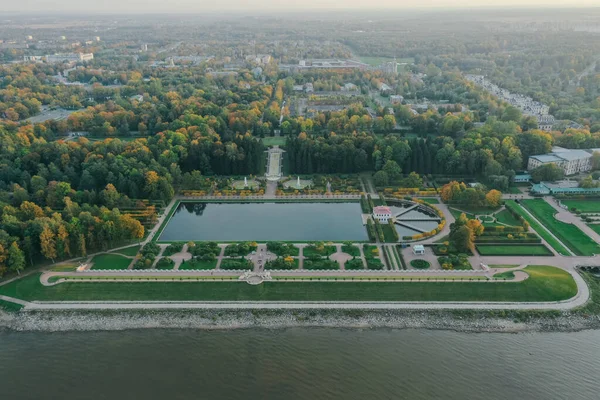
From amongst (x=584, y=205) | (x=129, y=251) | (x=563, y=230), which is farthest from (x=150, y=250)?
(x=584, y=205)

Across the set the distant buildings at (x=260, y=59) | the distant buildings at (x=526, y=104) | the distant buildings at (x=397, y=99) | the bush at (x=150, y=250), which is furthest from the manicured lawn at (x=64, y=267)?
the distant buildings at (x=260, y=59)

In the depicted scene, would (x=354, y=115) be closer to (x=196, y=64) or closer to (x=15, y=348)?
(x=15, y=348)

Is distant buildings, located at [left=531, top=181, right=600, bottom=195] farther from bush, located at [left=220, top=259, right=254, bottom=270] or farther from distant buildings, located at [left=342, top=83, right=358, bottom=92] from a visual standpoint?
distant buildings, located at [left=342, top=83, right=358, bottom=92]

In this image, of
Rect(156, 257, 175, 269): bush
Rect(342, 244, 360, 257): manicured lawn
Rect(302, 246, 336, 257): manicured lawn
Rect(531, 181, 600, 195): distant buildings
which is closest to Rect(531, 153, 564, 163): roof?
Rect(531, 181, 600, 195): distant buildings

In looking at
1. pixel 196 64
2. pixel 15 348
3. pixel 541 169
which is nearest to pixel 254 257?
pixel 15 348

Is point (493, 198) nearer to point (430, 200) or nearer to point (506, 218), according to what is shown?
point (506, 218)
